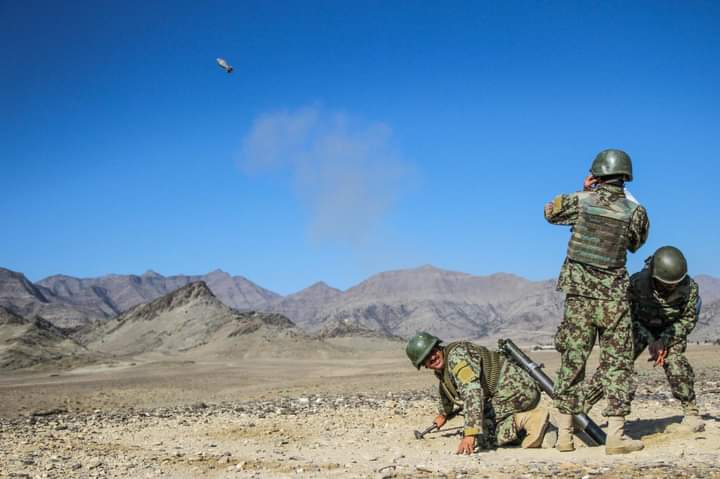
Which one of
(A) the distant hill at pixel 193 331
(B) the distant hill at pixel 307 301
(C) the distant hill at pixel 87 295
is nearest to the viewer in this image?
(A) the distant hill at pixel 193 331

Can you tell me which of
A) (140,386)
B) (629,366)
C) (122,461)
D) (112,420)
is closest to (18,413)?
(112,420)

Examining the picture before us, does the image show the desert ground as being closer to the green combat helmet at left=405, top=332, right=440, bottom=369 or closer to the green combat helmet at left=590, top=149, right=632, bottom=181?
the green combat helmet at left=405, top=332, right=440, bottom=369

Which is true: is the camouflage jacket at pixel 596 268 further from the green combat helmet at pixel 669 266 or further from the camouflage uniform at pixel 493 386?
the camouflage uniform at pixel 493 386

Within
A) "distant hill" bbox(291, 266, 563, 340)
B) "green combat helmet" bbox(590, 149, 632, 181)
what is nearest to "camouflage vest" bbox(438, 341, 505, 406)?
"green combat helmet" bbox(590, 149, 632, 181)

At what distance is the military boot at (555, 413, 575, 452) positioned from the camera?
21.0 ft

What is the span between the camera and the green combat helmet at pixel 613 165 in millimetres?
6293

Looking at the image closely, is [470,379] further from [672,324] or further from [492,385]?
[672,324]

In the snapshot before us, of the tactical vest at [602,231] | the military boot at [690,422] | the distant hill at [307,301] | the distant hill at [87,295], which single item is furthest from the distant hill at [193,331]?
the distant hill at [307,301]

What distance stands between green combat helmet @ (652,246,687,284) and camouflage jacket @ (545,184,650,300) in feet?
2.66

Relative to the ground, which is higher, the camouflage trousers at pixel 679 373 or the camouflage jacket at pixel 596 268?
the camouflage jacket at pixel 596 268

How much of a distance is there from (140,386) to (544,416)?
15367 millimetres

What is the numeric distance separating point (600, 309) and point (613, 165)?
A: 1.30 meters

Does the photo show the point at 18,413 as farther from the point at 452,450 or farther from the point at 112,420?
the point at 452,450

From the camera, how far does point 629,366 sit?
6.21m
